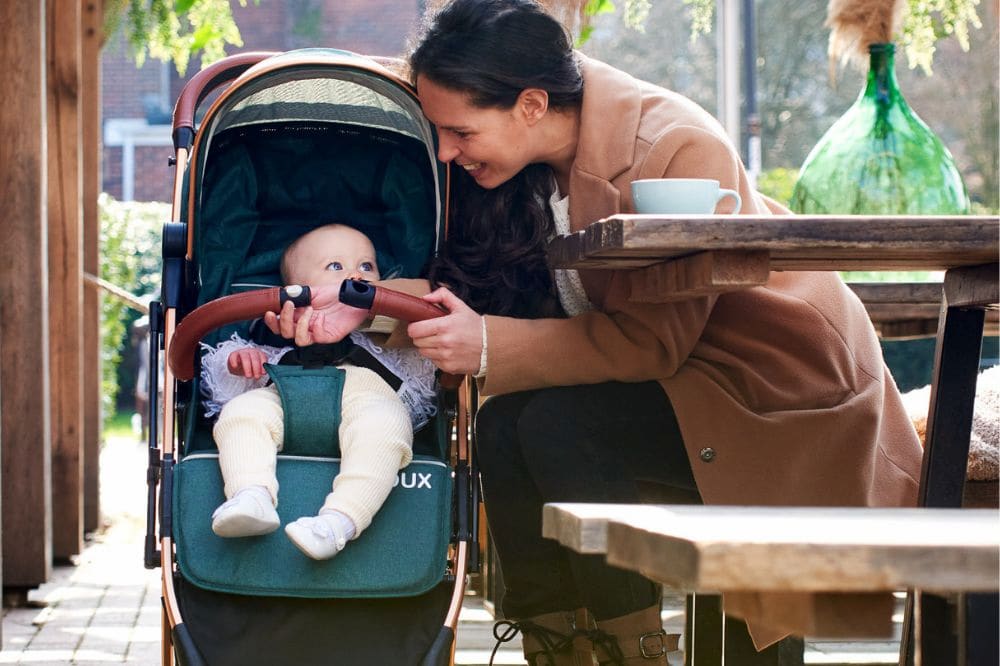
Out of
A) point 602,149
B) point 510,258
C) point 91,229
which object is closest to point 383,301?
point 510,258

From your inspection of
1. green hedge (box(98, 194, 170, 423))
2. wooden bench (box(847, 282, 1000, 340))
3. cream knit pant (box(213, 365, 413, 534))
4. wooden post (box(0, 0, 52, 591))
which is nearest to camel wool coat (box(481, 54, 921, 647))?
cream knit pant (box(213, 365, 413, 534))

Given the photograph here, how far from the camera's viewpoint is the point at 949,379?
2141 mm

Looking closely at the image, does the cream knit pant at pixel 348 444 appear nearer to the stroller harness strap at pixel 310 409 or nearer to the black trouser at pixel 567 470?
the stroller harness strap at pixel 310 409

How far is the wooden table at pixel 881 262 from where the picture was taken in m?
1.76

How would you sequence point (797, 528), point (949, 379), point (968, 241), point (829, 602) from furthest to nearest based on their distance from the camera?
1. point (949, 379)
2. point (968, 241)
3. point (829, 602)
4. point (797, 528)

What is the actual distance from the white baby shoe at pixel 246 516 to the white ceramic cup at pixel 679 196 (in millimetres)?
818

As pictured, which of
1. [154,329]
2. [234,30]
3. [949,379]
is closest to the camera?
[949,379]

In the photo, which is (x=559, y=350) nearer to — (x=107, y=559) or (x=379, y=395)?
(x=379, y=395)

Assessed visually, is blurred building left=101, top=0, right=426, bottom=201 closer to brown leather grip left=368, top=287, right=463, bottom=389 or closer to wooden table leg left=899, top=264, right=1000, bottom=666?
brown leather grip left=368, top=287, right=463, bottom=389

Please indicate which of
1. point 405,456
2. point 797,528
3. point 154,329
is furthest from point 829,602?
point 154,329

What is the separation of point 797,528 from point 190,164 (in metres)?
1.79

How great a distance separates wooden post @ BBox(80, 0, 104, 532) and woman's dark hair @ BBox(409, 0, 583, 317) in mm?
2817

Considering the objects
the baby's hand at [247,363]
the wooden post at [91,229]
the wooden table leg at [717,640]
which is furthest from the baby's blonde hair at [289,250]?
the wooden post at [91,229]

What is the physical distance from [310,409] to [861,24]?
1.96 m
